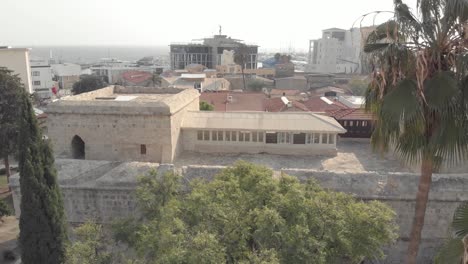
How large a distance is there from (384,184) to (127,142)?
1269cm

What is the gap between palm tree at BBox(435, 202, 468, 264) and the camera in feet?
19.4

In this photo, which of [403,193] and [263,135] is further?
[263,135]

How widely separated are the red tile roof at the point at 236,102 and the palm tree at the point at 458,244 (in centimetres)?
3303

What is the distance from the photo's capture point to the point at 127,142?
19812 mm

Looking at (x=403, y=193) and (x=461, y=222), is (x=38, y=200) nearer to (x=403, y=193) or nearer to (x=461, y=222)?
(x=461, y=222)

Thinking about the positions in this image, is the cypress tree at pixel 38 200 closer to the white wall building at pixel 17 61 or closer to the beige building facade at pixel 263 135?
the beige building facade at pixel 263 135

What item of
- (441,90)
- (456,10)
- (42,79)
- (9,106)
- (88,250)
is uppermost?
(456,10)

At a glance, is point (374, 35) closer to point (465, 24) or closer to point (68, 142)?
point (465, 24)

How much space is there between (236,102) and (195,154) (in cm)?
2107

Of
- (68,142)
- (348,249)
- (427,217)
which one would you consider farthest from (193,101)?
(348,249)

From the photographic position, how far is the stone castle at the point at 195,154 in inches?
574

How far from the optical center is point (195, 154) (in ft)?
69.9

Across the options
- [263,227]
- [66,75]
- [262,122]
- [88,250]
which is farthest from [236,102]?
[66,75]

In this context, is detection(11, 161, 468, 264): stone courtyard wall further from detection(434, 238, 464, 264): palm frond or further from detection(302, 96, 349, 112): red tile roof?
detection(302, 96, 349, 112): red tile roof
